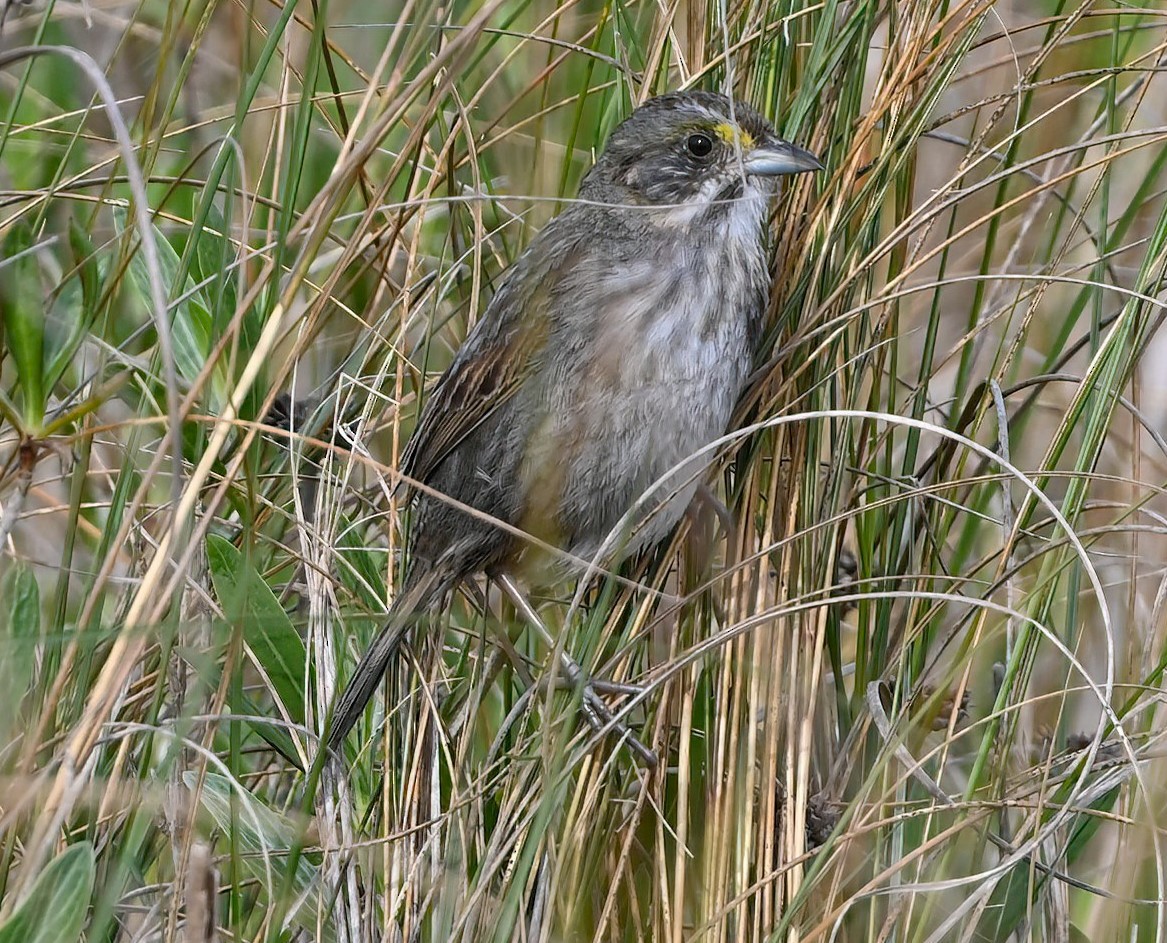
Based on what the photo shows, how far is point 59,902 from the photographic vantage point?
5.45 ft

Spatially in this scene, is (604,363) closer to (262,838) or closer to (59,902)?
(262,838)

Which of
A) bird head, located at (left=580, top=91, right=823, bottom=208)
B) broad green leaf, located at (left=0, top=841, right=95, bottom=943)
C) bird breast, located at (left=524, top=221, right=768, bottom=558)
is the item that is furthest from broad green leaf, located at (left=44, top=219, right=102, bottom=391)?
bird head, located at (left=580, top=91, right=823, bottom=208)

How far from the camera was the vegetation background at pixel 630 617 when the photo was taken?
72.5 inches

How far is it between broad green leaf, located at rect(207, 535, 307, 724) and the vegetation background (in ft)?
0.04

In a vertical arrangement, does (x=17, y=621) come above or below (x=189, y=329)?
below

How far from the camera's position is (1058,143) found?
3.61m

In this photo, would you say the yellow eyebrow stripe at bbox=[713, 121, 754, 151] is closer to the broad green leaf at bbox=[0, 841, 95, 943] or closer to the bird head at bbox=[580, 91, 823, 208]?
the bird head at bbox=[580, 91, 823, 208]

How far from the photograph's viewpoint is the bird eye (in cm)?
259

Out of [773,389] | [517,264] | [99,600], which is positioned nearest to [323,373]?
[517,264]

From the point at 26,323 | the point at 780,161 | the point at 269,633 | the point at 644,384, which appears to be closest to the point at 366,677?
the point at 269,633

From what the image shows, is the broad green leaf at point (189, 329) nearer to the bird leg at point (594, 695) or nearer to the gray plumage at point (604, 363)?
the gray plumage at point (604, 363)

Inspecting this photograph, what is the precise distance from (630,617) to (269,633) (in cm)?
59

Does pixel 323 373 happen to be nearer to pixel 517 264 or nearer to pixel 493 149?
pixel 493 149

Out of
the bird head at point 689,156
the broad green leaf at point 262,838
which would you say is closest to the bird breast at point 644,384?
the bird head at point 689,156
